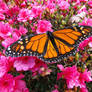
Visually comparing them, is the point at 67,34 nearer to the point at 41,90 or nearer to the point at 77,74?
the point at 77,74

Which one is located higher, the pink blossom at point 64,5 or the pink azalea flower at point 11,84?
the pink blossom at point 64,5

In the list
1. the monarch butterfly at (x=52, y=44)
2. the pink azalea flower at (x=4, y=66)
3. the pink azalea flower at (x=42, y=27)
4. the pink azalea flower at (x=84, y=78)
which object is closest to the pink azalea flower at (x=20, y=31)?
the pink azalea flower at (x=42, y=27)

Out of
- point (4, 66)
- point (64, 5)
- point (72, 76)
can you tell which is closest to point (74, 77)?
point (72, 76)

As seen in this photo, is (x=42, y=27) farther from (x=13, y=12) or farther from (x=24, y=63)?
(x=13, y=12)

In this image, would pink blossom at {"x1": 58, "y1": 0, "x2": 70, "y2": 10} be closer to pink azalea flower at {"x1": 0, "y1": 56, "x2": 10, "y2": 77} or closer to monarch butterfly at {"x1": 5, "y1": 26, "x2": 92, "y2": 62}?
monarch butterfly at {"x1": 5, "y1": 26, "x2": 92, "y2": 62}

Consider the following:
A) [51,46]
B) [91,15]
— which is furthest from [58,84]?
[91,15]

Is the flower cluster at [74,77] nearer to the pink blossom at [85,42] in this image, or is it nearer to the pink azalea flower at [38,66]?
the pink azalea flower at [38,66]
